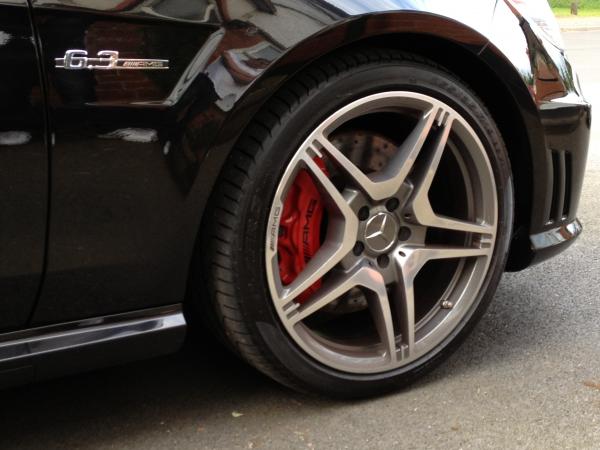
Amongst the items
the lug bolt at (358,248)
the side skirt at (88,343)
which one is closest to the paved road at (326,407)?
the side skirt at (88,343)

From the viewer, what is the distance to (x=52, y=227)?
195 centimetres

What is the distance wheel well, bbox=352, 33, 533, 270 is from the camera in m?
2.46

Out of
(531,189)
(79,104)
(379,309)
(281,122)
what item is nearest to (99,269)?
(79,104)

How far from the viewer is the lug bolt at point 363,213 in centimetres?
239

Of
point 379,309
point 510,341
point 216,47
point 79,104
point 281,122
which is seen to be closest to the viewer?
point 79,104

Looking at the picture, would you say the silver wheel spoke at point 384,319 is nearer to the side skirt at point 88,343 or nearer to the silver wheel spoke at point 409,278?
the silver wheel spoke at point 409,278

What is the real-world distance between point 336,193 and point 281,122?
26 centimetres

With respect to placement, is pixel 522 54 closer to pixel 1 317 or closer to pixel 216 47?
pixel 216 47

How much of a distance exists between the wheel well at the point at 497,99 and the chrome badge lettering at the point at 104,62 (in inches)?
25.4

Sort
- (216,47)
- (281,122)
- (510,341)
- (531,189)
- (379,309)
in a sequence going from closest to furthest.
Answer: (216,47) → (281,122) → (379,309) → (531,189) → (510,341)

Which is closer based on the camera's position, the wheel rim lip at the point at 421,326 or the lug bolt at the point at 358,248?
the wheel rim lip at the point at 421,326

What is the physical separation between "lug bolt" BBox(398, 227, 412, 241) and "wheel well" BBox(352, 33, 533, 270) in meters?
0.46

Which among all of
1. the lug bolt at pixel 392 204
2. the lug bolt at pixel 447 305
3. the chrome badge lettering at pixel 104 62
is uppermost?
the chrome badge lettering at pixel 104 62

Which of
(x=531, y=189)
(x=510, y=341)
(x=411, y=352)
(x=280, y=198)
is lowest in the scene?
(x=510, y=341)
